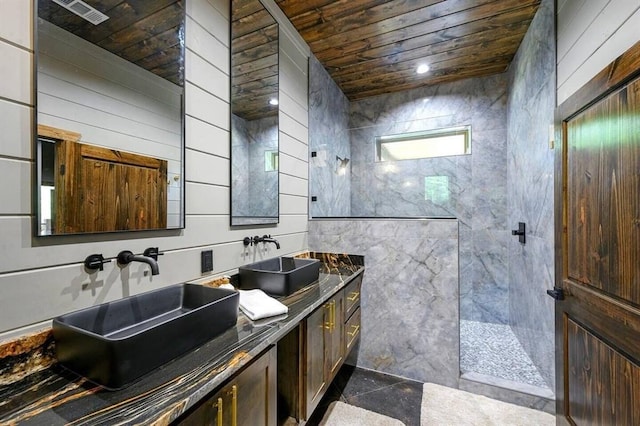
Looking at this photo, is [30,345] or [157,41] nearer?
[30,345]

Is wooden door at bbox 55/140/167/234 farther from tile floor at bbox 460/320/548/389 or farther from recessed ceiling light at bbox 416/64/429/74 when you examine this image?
recessed ceiling light at bbox 416/64/429/74

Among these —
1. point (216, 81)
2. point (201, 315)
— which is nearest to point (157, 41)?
point (216, 81)

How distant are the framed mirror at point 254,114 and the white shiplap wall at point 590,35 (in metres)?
1.91

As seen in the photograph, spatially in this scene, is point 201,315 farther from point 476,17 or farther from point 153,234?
point 476,17

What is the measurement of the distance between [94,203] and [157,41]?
2.67 feet

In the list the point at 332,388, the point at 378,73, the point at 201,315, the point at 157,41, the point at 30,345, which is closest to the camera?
the point at 30,345

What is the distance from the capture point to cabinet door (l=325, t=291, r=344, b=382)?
172 centimetres

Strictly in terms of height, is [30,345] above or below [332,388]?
above

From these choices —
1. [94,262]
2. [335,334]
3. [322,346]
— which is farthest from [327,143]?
[94,262]

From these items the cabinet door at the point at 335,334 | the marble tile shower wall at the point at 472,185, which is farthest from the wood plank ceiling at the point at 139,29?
the marble tile shower wall at the point at 472,185

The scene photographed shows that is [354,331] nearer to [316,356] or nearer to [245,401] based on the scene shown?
[316,356]

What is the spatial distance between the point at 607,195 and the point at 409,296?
1425 mm

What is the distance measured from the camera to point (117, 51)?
114 cm

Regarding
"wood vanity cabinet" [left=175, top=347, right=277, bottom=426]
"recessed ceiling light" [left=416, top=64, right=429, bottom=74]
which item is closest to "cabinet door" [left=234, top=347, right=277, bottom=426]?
"wood vanity cabinet" [left=175, top=347, right=277, bottom=426]
